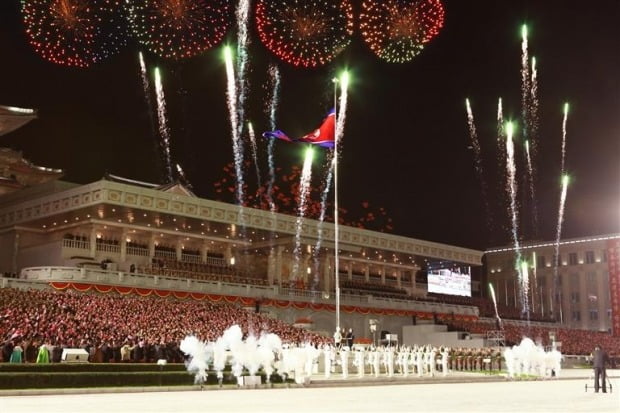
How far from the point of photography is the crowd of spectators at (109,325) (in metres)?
31.5

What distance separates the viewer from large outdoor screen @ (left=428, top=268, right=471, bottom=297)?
281ft

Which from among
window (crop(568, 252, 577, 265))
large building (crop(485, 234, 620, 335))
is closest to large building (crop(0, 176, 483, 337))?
large building (crop(485, 234, 620, 335))

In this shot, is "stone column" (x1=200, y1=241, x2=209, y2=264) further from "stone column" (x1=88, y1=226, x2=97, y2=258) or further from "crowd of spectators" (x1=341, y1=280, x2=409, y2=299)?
"crowd of spectators" (x1=341, y1=280, x2=409, y2=299)

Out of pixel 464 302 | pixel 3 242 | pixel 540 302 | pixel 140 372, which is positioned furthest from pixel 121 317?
pixel 540 302

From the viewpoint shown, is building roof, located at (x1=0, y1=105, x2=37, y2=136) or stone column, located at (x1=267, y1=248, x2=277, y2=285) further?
stone column, located at (x1=267, y1=248, x2=277, y2=285)

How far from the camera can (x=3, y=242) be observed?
58.5 meters

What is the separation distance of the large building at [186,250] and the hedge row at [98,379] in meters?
21.5

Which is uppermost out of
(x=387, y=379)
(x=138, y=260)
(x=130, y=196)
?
(x=130, y=196)

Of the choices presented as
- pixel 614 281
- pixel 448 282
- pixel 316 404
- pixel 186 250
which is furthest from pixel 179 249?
pixel 614 281

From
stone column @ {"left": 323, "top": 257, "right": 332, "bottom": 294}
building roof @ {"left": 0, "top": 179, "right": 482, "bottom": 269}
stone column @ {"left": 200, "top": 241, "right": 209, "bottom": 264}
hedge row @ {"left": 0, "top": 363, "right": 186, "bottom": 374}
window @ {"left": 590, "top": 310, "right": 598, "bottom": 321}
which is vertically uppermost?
building roof @ {"left": 0, "top": 179, "right": 482, "bottom": 269}

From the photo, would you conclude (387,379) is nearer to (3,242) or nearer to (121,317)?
(121,317)

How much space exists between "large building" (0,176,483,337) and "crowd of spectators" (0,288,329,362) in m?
5.49

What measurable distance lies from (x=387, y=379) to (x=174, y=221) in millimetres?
30280

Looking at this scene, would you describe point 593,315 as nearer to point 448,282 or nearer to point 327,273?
point 448,282
